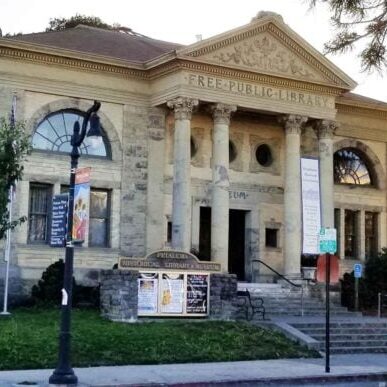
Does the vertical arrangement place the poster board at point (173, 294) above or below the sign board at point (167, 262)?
below

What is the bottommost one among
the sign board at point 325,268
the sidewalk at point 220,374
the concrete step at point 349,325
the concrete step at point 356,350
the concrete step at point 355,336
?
the sidewalk at point 220,374

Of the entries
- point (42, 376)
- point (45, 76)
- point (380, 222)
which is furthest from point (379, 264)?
point (42, 376)

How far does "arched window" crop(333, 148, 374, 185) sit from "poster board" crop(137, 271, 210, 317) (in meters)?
14.6

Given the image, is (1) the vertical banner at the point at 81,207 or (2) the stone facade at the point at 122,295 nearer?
(1) the vertical banner at the point at 81,207

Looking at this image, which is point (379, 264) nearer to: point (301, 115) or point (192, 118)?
point (301, 115)

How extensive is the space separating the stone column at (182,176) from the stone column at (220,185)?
0.96m

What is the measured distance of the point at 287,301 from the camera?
30.9 m

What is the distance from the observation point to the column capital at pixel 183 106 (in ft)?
102

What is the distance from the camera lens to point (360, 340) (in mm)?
24875

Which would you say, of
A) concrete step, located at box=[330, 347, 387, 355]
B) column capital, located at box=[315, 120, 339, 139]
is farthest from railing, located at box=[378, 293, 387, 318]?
concrete step, located at box=[330, 347, 387, 355]

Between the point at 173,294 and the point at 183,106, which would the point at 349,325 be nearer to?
the point at 173,294

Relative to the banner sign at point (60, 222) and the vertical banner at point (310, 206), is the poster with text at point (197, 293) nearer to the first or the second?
the vertical banner at point (310, 206)

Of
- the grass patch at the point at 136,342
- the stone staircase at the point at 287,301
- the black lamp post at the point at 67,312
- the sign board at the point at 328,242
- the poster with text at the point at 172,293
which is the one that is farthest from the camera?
the stone staircase at the point at 287,301

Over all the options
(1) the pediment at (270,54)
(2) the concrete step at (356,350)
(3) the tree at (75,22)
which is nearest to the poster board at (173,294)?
(2) the concrete step at (356,350)
